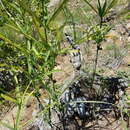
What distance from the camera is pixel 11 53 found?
2127 mm

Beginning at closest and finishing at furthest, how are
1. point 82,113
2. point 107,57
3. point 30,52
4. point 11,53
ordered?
point 30,52, point 11,53, point 82,113, point 107,57

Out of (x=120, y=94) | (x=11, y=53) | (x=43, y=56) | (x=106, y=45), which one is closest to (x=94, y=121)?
(x=120, y=94)

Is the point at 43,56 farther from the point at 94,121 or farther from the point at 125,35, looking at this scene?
the point at 125,35

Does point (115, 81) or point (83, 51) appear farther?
point (83, 51)

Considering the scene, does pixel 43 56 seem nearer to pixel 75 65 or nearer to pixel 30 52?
pixel 30 52

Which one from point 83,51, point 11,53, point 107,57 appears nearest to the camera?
point 11,53

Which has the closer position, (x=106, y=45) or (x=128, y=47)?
(x=128, y=47)

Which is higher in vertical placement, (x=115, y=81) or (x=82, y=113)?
(x=115, y=81)

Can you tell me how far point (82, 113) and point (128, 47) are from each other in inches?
49.0

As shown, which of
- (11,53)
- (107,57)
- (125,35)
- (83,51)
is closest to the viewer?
(11,53)

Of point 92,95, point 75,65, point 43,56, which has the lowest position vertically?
point 92,95

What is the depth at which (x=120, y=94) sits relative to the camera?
2.44 m

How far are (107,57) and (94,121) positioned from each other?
1019mm

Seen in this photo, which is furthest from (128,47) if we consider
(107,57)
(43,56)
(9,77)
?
(43,56)
